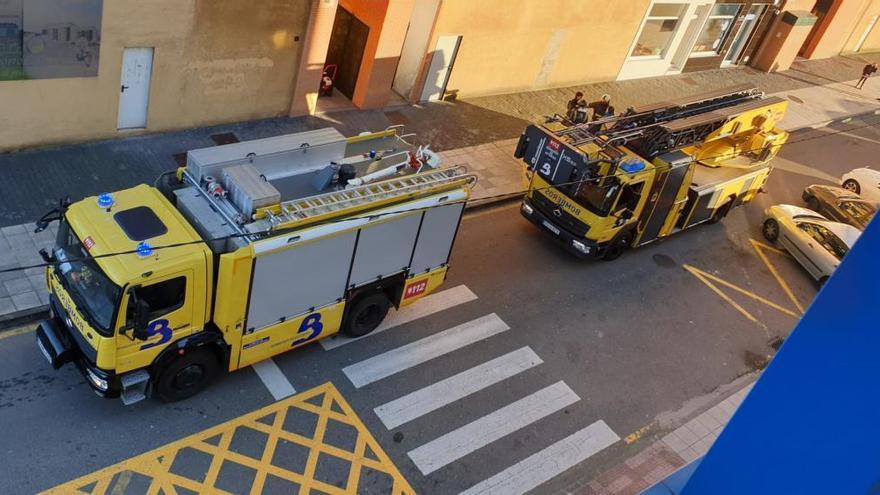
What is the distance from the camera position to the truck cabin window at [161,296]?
10000mm

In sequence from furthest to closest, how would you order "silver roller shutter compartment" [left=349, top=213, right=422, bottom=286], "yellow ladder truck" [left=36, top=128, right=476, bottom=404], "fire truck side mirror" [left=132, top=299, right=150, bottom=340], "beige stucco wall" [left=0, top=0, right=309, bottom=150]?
"beige stucco wall" [left=0, top=0, right=309, bottom=150], "silver roller shutter compartment" [left=349, top=213, right=422, bottom=286], "yellow ladder truck" [left=36, top=128, right=476, bottom=404], "fire truck side mirror" [left=132, top=299, right=150, bottom=340]

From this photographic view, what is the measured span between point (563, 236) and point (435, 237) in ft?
14.4

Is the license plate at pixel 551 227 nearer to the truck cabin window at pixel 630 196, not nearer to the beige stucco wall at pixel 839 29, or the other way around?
the truck cabin window at pixel 630 196

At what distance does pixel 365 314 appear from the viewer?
44.2 feet

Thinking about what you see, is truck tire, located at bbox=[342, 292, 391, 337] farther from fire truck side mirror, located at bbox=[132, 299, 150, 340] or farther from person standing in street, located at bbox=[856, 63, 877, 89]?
person standing in street, located at bbox=[856, 63, 877, 89]

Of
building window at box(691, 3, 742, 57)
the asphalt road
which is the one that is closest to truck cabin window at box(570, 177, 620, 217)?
the asphalt road

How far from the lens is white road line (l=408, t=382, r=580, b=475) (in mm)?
11938

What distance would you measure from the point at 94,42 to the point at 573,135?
9911 mm

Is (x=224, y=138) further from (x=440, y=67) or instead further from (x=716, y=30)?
(x=716, y=30)

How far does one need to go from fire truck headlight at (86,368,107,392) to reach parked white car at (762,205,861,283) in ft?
51.8

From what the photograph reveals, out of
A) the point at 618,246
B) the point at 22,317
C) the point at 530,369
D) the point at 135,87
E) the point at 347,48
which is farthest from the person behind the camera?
the point at 347,48

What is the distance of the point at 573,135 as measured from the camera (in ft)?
52.6

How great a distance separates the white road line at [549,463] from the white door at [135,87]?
36.5ft

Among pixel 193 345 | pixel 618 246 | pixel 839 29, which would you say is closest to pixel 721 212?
pixel 618 246
